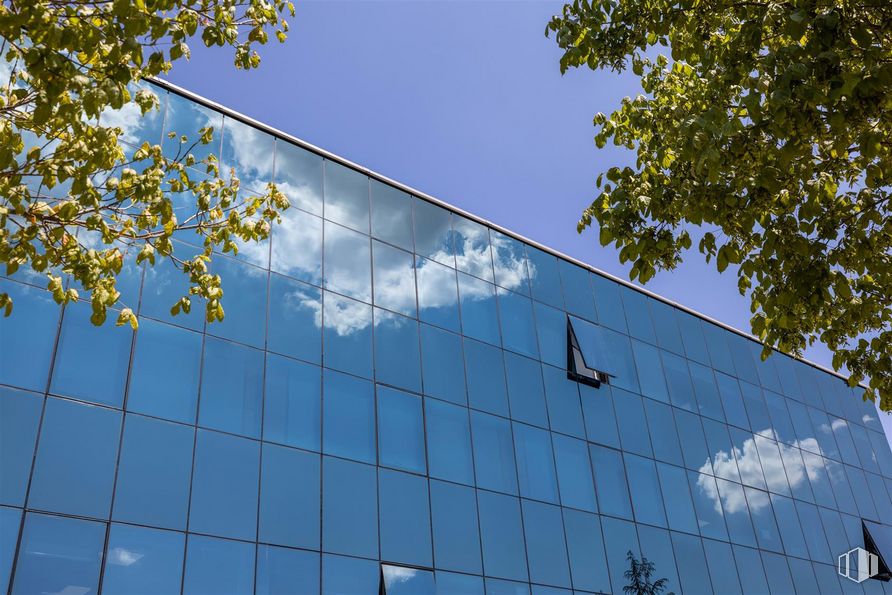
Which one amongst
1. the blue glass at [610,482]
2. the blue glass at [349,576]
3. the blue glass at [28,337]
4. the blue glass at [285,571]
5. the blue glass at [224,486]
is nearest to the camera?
the blue glass at [28,337]

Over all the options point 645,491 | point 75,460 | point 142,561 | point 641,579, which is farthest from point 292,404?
point 645,491

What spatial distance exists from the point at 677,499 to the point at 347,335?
471 inches

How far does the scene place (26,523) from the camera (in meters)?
13.7

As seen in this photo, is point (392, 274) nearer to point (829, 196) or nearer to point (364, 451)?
point (364, 451)

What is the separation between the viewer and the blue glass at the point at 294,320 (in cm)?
1889

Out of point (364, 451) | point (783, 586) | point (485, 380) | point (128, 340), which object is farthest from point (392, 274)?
point (783, 586)

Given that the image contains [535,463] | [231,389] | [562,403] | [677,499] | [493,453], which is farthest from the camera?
[677,499]

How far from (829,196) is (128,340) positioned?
12.4m

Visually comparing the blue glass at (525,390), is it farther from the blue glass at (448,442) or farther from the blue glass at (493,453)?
the blue glass at (448,442)

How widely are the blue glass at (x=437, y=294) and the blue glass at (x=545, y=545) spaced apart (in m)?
5.11

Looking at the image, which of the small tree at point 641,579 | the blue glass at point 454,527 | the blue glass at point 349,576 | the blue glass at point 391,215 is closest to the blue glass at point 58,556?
the blue glass at point 349,576

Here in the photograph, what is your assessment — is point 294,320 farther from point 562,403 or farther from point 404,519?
point 562,403

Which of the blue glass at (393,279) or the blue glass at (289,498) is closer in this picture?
the blue glass at (289,498)

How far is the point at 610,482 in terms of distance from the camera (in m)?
24.1
